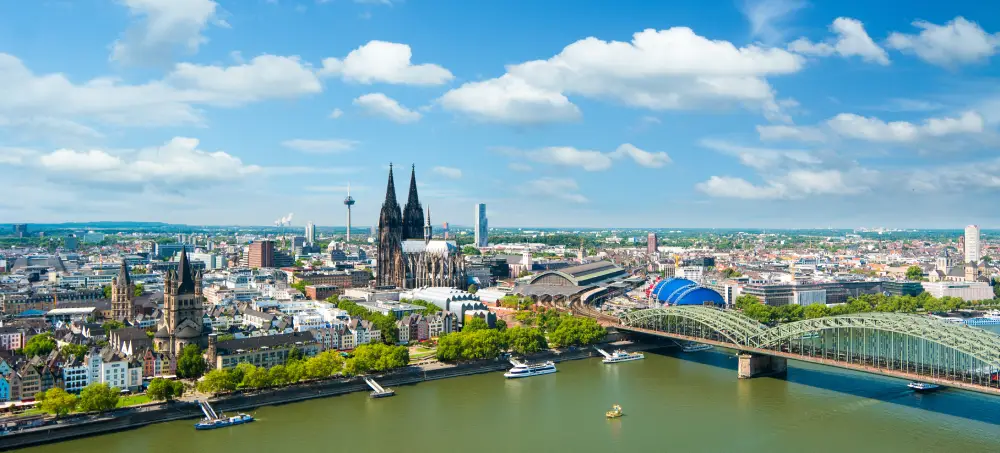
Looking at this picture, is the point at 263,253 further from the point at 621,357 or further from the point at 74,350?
the point at 621,357

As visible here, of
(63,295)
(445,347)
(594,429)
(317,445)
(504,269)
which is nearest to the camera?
(317,445)

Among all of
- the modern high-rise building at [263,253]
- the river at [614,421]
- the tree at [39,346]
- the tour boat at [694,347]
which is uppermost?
the modern high-rise building at [263,253]

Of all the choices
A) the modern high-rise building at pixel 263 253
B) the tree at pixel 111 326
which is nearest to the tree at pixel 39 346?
the tree at pixel 111 326

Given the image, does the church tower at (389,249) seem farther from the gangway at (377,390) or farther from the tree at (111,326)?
the gangway at (377,390)

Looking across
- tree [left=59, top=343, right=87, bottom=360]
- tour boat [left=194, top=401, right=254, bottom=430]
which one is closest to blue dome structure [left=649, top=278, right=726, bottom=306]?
tour boat [left=194, top=401, right=254, bottom=430]

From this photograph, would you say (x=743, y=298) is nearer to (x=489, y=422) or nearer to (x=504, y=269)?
(x=504, y=269)

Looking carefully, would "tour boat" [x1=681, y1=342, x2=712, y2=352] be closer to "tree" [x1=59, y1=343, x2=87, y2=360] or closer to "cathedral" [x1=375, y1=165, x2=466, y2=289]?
"cathedral" [x1=375, y1=165, x2=466, y2=289]

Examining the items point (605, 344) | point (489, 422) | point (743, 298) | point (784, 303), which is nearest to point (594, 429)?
point (489, 422)
